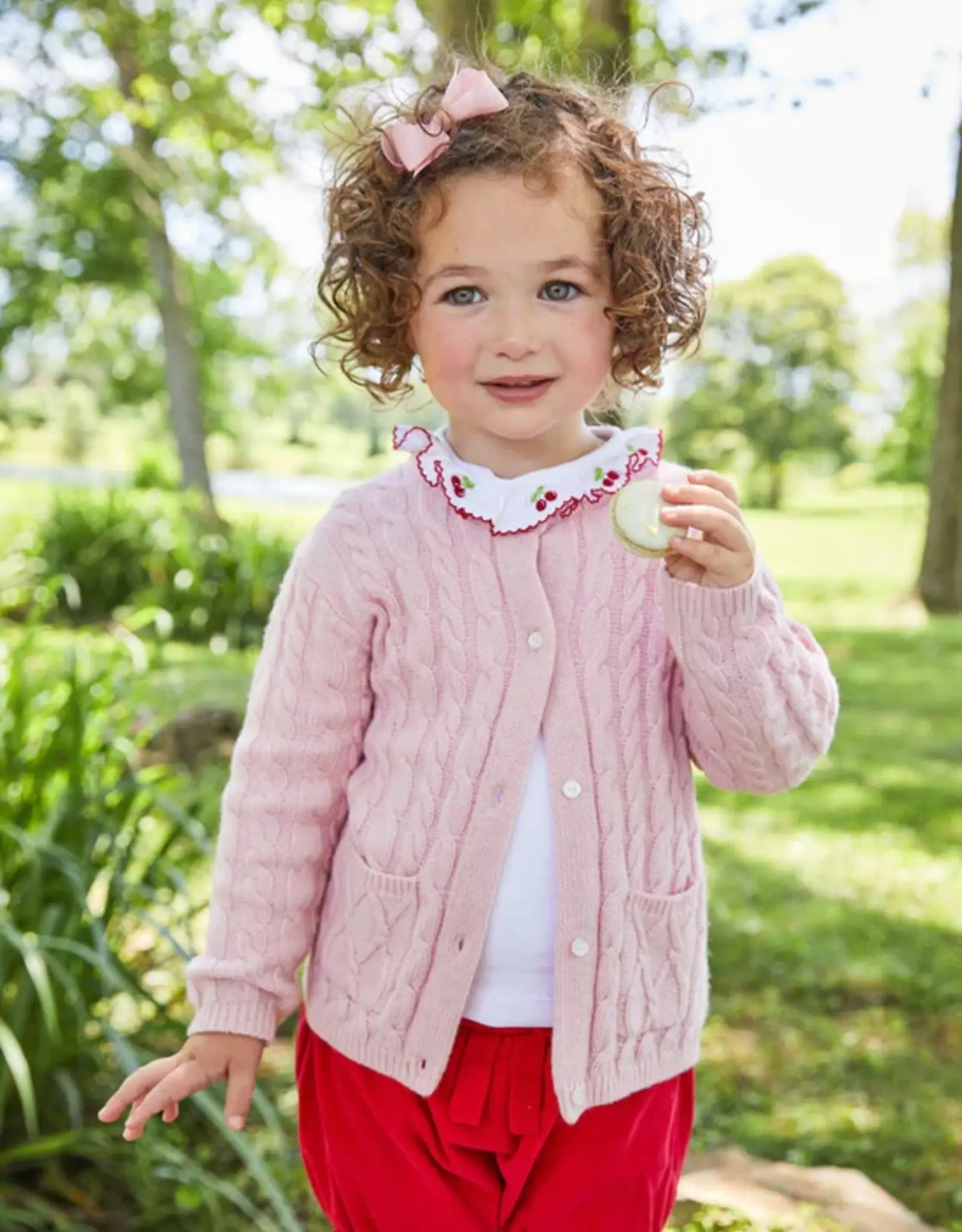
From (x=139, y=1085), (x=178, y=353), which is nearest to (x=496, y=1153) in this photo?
(x=139, y=1085)

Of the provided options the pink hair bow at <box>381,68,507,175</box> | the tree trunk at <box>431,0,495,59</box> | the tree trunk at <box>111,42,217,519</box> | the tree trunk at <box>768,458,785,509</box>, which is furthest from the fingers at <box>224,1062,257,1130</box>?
the tree trunk at <box>768,458,785,509</box>

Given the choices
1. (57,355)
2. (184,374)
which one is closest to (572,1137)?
(184,374)

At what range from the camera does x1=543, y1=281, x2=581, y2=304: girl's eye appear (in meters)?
1.44

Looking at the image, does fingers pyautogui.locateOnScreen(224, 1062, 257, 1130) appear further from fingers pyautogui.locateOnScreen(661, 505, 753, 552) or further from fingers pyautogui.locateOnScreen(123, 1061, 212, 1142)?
fingers pyautogui.locateOnScreen(661, 505, 753, 552)

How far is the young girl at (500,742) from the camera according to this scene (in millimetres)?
1424

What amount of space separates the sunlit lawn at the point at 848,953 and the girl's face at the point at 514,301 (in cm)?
179

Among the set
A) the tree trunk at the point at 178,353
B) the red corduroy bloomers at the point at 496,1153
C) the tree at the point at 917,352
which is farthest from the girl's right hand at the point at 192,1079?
the tree at the point at 917,352

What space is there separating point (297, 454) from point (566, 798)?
3646 centimetres

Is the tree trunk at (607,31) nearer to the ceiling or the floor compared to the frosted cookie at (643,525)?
nearer to the ceiling

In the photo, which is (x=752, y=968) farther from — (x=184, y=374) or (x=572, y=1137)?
(x=184, y=374)

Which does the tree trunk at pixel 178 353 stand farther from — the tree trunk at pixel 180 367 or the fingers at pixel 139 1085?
the fingers at pixel 139 1085

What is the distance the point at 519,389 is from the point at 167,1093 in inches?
34.5

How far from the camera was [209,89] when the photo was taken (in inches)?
219

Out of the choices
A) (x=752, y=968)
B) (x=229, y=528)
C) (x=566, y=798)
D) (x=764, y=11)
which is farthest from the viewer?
(x=229, y=528)
